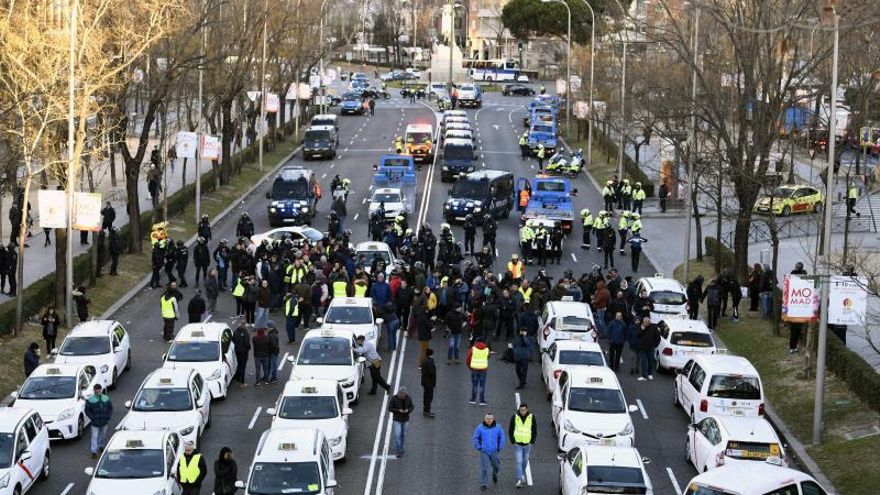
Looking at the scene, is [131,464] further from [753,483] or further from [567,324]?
[567,324]

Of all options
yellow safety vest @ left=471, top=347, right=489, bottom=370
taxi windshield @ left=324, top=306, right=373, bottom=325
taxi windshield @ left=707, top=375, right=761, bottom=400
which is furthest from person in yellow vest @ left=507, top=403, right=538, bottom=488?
taxi windshield @ left=324, top=306, right=373, bottom=325

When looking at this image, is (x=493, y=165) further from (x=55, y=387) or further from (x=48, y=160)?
Result: (x=55, y=387)

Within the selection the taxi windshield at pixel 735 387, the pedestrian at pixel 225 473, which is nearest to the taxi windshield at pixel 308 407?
the pedestrian at pixel 225 473

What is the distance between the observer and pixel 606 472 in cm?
2200

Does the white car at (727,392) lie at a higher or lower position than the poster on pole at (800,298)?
lower

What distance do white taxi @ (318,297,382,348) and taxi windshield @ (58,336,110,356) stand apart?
5201 millimetres

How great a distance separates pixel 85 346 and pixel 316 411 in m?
7.59

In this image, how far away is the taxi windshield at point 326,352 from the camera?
2978 centimetres

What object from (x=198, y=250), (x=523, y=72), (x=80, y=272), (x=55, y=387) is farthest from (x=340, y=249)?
(x=523, y=72)

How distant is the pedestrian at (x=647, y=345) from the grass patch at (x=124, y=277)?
14.4m

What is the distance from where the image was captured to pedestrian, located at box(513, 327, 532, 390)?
102 feet

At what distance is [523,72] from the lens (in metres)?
145

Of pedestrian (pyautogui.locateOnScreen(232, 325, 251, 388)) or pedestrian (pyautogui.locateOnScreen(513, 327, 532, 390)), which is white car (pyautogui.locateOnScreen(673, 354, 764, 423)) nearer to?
pedestrian (pyautogui.locateOnScreen(513, 327, 532, 390))

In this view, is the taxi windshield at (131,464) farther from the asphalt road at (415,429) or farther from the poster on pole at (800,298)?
the poster on pole at (800,298)
